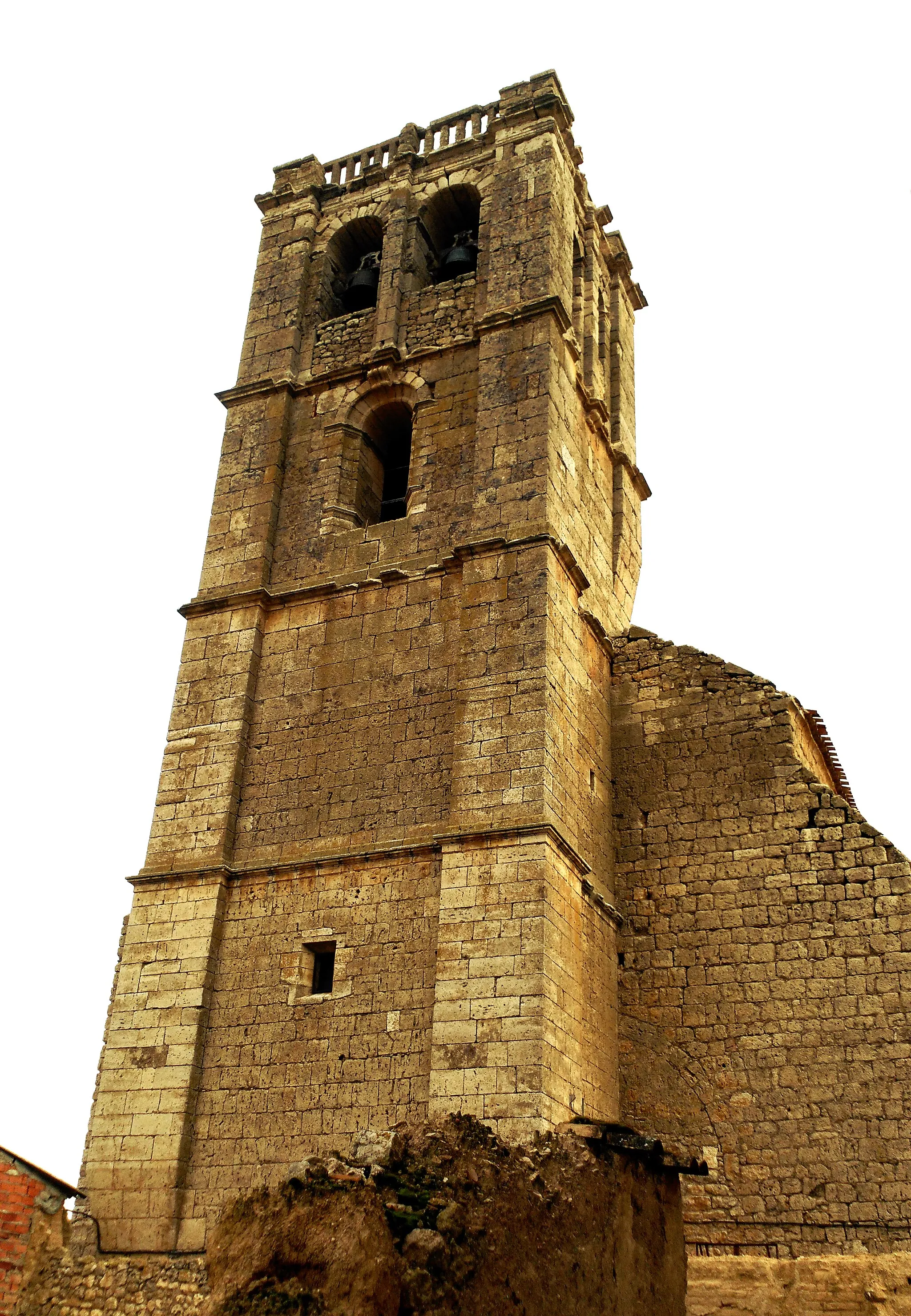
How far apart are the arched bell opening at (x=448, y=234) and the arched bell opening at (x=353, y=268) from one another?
1.68ft

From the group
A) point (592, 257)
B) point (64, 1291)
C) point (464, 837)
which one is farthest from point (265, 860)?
point (592, 257)

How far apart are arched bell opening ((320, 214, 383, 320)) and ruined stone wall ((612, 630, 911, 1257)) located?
227 inches

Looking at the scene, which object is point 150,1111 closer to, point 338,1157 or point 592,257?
point 338,1157

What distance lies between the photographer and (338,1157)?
5.04m

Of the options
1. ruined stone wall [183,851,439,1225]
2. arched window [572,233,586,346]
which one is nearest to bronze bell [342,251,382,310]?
arched window [572,233,586,346]

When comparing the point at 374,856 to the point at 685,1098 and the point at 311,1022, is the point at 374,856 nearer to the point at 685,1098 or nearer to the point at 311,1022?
the point at 311,1022

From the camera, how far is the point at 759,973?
9859mm

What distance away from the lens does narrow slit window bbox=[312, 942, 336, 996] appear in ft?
32.2

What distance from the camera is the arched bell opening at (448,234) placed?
13461 millimetres

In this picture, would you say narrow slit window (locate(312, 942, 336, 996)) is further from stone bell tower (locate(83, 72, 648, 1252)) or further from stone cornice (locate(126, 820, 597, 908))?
stone cornice (locate(126, 820, 597, 908))

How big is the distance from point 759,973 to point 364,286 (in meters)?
8.49

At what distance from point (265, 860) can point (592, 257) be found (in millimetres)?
7947

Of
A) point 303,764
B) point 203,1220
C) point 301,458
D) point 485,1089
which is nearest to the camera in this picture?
point 485,1089

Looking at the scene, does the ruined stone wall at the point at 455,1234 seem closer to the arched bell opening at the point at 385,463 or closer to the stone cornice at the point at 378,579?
the stone cornice at the point at 378,579
